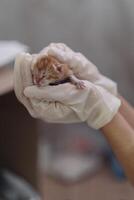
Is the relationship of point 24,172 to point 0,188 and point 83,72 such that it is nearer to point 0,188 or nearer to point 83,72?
point 0,188

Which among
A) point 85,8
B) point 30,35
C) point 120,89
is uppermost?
point 85,8

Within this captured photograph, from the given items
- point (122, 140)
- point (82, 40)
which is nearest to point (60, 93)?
point (122, 140)

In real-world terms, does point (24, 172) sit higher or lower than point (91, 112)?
lower

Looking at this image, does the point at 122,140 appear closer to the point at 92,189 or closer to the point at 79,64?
the point at 79,64

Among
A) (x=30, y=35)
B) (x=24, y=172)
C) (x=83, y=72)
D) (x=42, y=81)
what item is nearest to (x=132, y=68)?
(x=30, y=35)

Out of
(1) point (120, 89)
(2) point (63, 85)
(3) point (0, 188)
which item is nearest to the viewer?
(2) point (63, 85)
